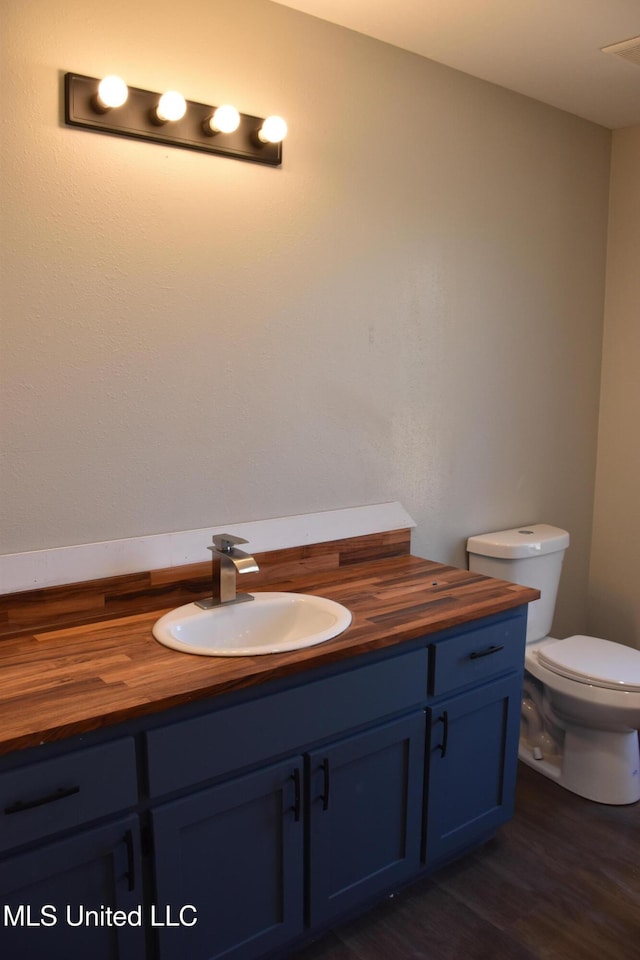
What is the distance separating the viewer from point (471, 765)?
2.07 metres

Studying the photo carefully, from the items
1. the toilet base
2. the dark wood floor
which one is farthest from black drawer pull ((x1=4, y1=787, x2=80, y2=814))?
the toilet base

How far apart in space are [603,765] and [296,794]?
1.28 meters

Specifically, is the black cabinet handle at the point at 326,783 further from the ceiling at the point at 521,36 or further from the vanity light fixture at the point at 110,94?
the ceiling at the point at 521,36

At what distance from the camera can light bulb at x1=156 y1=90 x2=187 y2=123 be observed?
1.77 m

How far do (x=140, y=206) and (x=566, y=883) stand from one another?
211 cm

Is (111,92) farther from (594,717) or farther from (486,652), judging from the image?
(594,717)

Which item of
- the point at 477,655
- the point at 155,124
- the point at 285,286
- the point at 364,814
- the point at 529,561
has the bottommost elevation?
the point at 364,814

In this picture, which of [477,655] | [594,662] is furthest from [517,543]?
[477,655]

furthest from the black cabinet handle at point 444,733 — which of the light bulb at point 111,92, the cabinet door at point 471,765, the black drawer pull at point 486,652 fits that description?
the light bulb at point 111,92

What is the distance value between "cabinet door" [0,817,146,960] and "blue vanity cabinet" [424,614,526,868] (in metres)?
0.82

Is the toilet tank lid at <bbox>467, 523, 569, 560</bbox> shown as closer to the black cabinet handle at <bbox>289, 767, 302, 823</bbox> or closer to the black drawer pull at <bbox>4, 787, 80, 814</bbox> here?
the black cabinet handle at <bbox>289, 767, 302, 823</bbox>

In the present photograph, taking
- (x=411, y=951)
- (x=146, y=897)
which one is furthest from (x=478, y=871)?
(x=146, y=897)

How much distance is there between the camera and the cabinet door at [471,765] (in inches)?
77.7

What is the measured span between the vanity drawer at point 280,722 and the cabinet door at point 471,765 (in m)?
0.16
